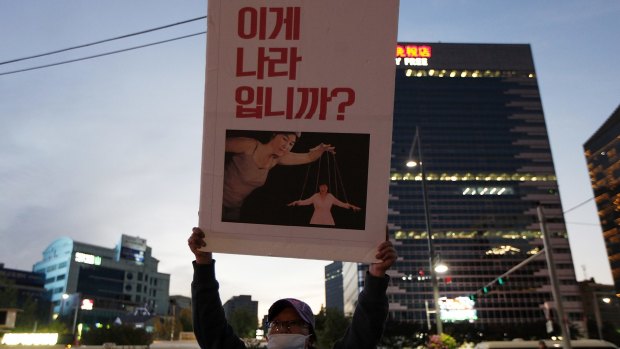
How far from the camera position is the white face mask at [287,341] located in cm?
237

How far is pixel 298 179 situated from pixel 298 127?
0.88 feet

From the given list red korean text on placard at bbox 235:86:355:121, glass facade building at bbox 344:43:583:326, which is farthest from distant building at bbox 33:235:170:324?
red korean text on placard at bbox 235:86:355:121

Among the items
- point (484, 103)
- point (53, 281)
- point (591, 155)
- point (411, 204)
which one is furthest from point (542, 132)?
point (53, 281)

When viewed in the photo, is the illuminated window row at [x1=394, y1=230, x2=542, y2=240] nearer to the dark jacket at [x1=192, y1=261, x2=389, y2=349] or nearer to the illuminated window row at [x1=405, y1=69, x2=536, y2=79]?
the illuminated window row at [x1=405, y1=69, x2=536, y2=79]

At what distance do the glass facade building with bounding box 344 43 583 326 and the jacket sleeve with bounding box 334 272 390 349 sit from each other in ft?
391

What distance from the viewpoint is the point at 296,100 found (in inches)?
94.3

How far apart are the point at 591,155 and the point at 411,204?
45.7 meters

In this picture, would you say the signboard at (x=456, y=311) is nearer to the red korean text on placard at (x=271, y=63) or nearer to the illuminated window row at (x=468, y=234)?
the red korean text on placard at (x=271, y=63)

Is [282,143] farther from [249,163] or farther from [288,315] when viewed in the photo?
[288,315]

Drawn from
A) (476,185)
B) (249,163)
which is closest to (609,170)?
(476,185)

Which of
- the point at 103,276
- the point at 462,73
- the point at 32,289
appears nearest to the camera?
the point at 32,289

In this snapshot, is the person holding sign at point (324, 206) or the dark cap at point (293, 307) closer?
the person holding sign at point (324, 206)

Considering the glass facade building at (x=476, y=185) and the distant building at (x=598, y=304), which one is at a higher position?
the glass facade building at (x=476, y=185)

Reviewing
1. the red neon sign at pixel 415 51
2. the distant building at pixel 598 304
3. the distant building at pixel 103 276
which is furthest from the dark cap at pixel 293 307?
the red neon sign at pixel 415 51
